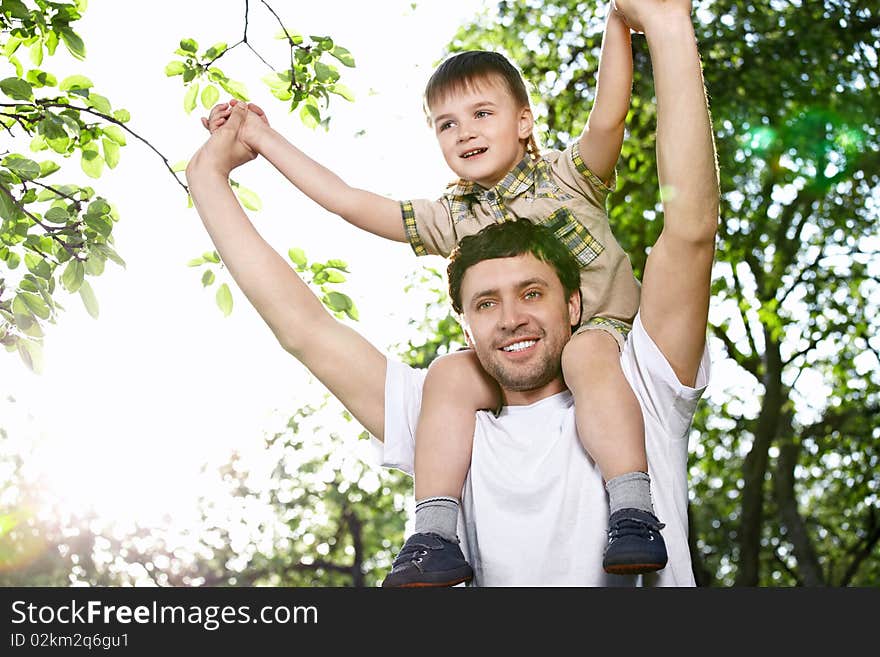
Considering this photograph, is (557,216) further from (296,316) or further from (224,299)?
(224,299)

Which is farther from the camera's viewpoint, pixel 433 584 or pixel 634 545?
pixel 433 584

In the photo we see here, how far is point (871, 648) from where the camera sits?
1424mm

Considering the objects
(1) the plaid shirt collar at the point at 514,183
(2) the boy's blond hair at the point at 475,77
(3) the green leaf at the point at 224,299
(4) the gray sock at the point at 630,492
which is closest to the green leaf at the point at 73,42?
(3) the green leaf at the point at 224,299

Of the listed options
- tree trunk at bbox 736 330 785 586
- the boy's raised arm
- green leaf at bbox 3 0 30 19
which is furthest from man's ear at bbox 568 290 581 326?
tree trunk at bbox 736 330 785 586

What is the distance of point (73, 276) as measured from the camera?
284cm

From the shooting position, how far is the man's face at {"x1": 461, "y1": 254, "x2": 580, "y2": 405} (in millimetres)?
2264

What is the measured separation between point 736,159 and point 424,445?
7803 mm

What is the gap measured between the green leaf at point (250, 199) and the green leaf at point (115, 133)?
0.37 m

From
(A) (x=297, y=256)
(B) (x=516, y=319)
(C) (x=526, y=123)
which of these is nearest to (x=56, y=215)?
(A) (x=297, y=256)

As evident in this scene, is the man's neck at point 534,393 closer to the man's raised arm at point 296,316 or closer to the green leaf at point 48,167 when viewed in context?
the man's raised arm at point 296,316

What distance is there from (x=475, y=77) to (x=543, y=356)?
897 mm

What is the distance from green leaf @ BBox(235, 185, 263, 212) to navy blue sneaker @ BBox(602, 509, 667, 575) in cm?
157

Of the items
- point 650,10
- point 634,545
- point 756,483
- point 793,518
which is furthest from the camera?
point 793,518

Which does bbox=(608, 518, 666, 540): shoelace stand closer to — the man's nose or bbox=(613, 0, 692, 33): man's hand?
the man's nose
